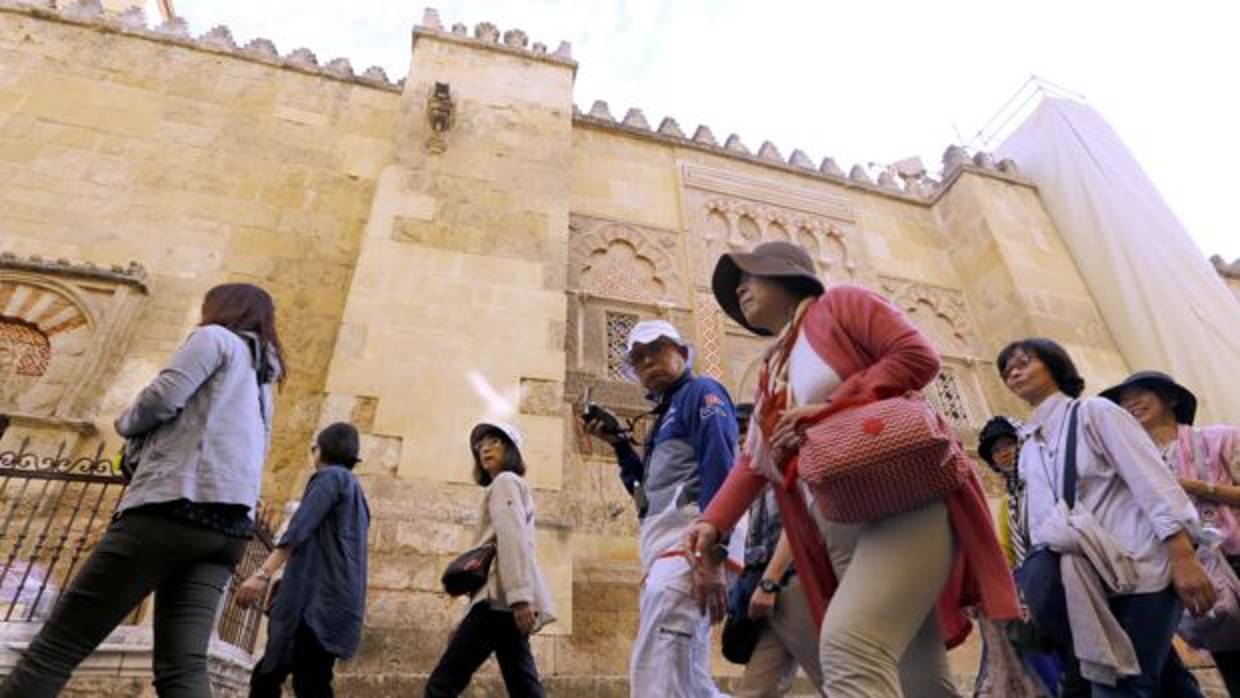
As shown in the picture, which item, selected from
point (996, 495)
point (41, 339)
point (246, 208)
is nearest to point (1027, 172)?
point (996, 495)

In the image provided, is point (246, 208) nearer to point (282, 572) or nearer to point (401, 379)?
point (401, 379)

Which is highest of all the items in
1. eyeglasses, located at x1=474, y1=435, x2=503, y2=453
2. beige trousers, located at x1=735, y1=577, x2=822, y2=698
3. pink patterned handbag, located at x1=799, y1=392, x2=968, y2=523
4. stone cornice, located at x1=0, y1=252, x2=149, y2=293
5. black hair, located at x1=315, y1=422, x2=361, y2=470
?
stone cornice, located at x1=0, y1=252, x2=149, y2=293

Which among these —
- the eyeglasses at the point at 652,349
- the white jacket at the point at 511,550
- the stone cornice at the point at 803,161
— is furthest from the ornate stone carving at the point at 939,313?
the white jacket at the point at 511,550

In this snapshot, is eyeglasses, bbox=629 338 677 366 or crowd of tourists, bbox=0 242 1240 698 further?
eyeglasses, bbox=629 338 677 366

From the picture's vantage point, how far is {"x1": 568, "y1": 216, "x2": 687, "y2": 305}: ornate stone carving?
7465mm

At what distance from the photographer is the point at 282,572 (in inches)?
104

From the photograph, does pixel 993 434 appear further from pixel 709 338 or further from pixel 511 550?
pixel 709 338

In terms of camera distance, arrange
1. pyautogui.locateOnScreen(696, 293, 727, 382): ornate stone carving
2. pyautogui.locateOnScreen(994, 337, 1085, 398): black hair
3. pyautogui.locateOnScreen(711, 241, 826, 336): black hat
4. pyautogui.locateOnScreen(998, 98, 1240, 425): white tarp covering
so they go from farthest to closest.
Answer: pyautogui.locateOnScreen(998, 98, 1240, 425): white tarp covering, pyautogui.locateOnScreen(696, 293, 727, 382): ornate stone carving, pyautogui.locateOnScreen(994, 337, 1085, 398): black hair, pyautogui.locateOnScreen(711, 241, 826, 336): black hat

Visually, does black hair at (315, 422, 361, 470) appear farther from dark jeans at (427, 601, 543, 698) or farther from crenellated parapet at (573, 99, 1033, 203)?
crenellated parapet at (573, 99, 1033, 203)

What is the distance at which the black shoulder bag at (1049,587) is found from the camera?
2020 millimetres

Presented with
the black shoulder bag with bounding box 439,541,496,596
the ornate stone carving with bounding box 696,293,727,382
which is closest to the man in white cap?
the black shoulder bag with bounding box 439,541,496,596

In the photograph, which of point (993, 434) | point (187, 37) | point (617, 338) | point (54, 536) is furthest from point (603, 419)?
point (187, 37)

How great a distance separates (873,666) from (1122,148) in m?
12.8

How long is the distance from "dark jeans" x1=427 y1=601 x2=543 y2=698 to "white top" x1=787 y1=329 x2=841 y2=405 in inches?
59.8
